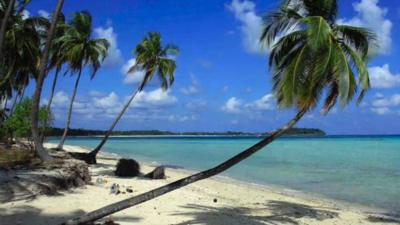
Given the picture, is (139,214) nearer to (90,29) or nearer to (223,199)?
(223,199)

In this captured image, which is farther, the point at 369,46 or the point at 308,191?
the point at 308,191

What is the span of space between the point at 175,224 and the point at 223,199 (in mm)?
5661

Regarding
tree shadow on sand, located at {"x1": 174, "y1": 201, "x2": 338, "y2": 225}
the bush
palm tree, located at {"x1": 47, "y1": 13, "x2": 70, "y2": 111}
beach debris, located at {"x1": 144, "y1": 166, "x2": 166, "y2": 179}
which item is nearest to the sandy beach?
tree shadow on sand, located at {"x1": 174, "y1": 201, "x2": 338, "y2": 225}

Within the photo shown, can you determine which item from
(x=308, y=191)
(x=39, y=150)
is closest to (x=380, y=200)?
(x=308, y=191)

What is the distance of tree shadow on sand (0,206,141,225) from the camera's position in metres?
8.92

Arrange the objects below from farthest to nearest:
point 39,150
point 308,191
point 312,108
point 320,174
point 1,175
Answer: point 320,174 < point 308,191 < point 39,150 < point 1,175 < point 312,108

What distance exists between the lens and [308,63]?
881 centimetres

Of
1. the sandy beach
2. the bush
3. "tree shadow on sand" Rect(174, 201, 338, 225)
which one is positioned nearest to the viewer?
the sandy beach

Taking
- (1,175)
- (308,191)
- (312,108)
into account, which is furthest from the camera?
(308,191)

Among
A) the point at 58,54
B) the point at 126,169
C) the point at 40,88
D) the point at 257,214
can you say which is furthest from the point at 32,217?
the point at 58,54

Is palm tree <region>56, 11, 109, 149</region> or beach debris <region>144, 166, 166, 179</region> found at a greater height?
palm tree <region>56, 11, 109, 149</region>

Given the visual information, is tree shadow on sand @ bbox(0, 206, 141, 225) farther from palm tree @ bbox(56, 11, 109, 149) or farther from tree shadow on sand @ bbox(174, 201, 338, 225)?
palm tree @ bbox(56, 11, 109, 149)

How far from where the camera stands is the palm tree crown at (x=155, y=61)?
97.0 feet

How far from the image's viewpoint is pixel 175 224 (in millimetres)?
9602
